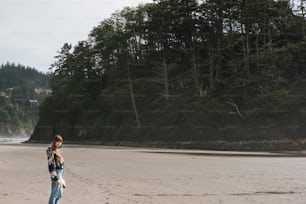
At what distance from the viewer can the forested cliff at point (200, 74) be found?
58.0 meters

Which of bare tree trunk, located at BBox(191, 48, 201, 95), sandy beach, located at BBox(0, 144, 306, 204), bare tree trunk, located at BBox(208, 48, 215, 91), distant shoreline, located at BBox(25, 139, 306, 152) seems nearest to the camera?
sandy beach, located at BBox(0, 144, 306, 204)

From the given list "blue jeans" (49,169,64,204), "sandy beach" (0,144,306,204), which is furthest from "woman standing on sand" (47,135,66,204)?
"sandy beach" (0,144,306,204)

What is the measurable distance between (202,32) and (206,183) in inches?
2078

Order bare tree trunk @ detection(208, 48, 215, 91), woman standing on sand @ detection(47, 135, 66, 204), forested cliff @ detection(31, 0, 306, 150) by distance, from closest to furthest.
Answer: woman standing on sand @ detection(47, 135, 66, 204), forested cliff @ detection(31, 0, 306, 150), bare tree trunk @ detection(208, 48, 215, 91)

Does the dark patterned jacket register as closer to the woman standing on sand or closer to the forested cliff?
the woman standing on sand

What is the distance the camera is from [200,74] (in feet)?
226

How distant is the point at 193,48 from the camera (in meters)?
69.7

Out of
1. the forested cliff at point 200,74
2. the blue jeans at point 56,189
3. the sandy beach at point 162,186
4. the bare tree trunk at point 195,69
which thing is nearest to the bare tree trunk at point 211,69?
the forested cliff at point 200,74

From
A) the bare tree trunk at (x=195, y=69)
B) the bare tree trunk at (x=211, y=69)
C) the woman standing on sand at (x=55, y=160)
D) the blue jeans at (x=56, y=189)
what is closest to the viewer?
the woman standing on sand at (x=55, y=160)

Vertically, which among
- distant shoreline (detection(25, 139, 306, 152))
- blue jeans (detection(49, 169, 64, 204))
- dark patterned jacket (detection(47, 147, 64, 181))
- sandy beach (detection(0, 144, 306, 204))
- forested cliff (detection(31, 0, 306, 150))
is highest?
forested cliff (detection(31, 0, 306, 150))

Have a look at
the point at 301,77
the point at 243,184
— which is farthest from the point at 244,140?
the point at 243,184

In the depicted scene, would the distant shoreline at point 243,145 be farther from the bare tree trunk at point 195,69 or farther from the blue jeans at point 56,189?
the blue jeans at point 56,189

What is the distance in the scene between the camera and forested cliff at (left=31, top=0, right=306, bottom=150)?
58.0 m

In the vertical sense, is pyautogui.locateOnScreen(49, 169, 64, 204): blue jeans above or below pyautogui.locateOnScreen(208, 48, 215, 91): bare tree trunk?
below
